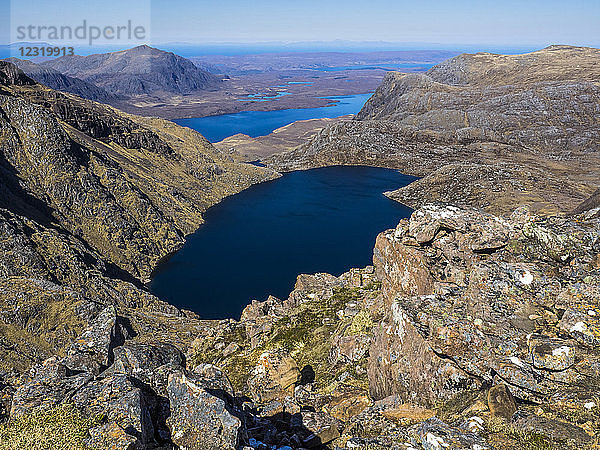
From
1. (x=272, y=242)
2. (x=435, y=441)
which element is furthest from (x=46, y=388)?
(x=272, y=242)

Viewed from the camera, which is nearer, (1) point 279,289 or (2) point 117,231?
(1) point 279,289

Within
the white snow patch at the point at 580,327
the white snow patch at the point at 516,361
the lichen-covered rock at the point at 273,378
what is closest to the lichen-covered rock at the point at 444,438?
the white snow patch at the point at 516,361

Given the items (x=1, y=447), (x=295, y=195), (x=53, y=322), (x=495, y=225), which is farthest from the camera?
(x=295, y=195)

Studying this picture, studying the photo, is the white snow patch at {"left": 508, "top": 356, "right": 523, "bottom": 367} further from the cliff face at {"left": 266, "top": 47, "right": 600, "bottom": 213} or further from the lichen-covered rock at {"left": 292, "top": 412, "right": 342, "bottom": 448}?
the cliff face at {"left": 266, "top": 47, "right": 600, "bottom": 213}


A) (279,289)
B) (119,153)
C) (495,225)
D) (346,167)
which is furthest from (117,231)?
(346,167)

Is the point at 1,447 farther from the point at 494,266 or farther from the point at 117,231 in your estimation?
the point at 117,231

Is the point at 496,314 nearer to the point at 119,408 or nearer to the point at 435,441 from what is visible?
the point at 435,441
